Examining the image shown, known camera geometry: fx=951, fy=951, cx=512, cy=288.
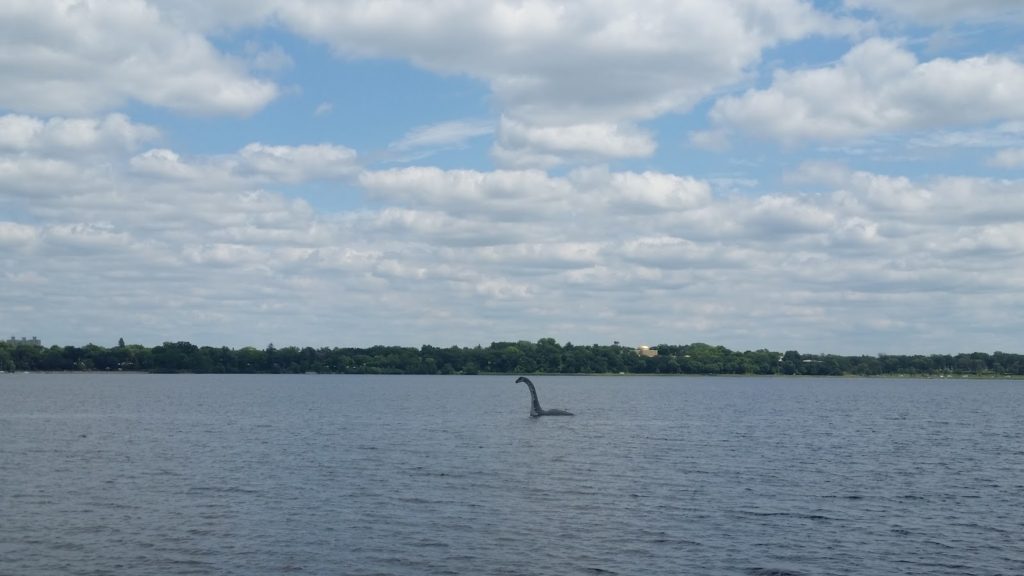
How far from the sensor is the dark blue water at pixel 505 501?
3475 cm

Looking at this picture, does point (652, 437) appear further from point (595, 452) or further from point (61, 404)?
point (61, 404)

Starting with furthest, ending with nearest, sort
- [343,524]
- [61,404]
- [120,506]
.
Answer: [61,404] → [120,506] → [343,524]

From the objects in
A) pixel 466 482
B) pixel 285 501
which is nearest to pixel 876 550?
pixel 466 482

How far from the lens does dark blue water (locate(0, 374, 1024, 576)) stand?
34750 millimetres

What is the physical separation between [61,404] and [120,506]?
10151cm

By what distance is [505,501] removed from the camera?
153 feet

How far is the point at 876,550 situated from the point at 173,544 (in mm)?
27096

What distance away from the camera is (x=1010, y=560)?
35375 mm

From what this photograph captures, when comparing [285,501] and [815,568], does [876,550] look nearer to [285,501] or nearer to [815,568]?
[815,568]

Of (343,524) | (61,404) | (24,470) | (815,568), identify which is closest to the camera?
(815,568)

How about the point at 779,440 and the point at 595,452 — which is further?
the point at 779,440

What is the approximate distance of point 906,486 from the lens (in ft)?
177

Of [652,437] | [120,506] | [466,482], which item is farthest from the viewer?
[652,437]

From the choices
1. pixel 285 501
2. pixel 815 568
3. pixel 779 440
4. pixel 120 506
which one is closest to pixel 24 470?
pixel 120 506
